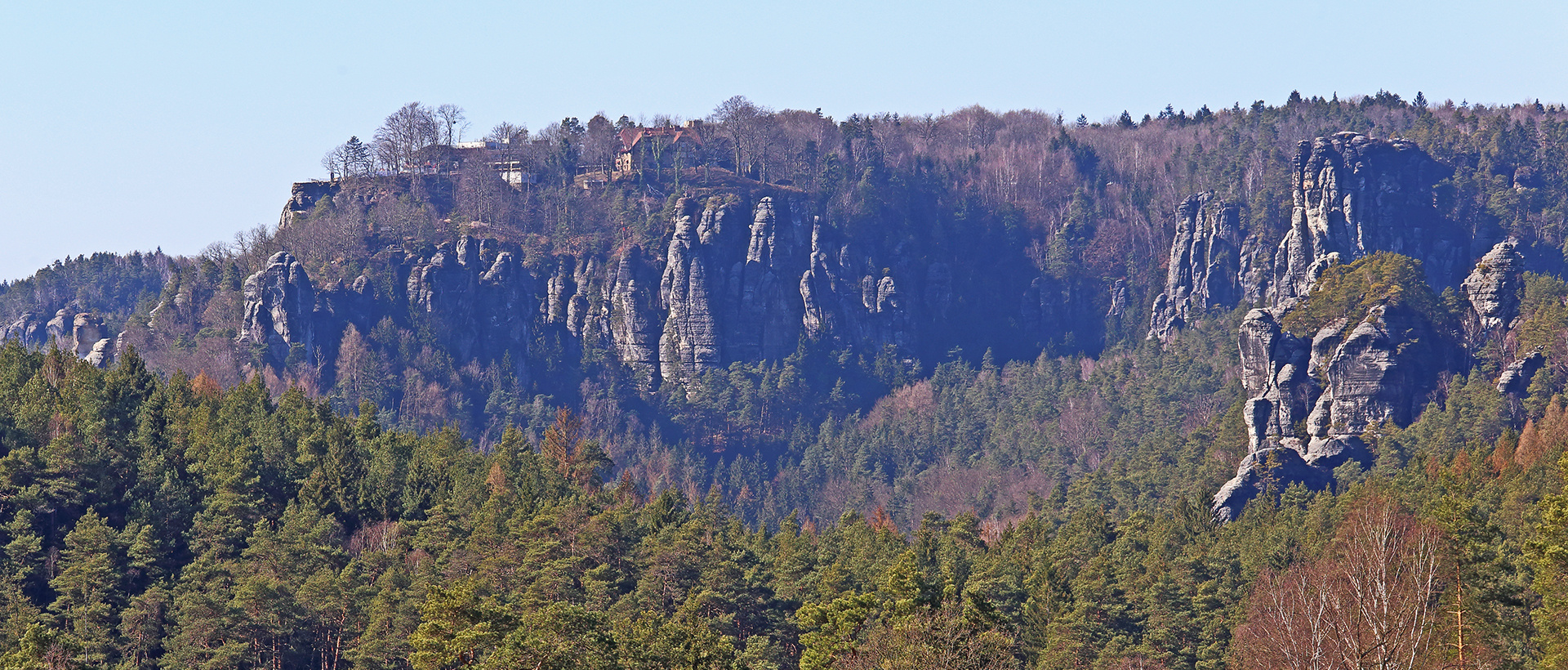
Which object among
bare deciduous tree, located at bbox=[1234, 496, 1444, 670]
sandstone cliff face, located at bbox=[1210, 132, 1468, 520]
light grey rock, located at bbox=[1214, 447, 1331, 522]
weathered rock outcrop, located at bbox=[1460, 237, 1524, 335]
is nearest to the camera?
bare deciduous tree, located at bbox=[1234, 496, 1444, 670]

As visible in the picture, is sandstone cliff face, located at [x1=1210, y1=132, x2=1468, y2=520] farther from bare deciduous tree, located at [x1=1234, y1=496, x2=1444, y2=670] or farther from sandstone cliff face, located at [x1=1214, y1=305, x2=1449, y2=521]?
bare deciduous tree, located at [x1=1234, y1=496, x2=1444, y2=670]

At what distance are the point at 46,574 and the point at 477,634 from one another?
36.3 meters

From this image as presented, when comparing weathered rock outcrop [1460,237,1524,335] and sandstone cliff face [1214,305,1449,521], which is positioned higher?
weathered rock outcrop [1460,237,1524,335]

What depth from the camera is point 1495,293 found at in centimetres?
14925

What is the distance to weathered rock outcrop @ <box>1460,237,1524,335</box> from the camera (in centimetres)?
14900

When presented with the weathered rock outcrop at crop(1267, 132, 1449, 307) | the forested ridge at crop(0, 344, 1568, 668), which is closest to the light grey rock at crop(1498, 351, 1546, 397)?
the forested ridge at crop(0, 344, 1568, 668)

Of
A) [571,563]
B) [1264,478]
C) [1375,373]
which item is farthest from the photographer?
[1375,373]

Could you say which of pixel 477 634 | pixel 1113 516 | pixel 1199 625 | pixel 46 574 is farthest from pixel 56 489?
pixel 1113 516

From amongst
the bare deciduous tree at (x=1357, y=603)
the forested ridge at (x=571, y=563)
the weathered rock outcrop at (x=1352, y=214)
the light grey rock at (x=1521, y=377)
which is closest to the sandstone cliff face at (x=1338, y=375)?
the light grey rock at (x=1521, y=377)

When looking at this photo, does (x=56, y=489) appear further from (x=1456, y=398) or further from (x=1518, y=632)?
(x=1456, y=398)

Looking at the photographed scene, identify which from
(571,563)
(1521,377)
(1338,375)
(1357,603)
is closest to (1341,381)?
(1338,375)

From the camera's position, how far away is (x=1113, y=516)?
462 feet

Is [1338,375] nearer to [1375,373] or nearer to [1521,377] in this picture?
[1375,373]

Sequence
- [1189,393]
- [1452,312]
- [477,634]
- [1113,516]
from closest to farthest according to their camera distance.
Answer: [477,634]
[1113,516]
[1452,312]
[1189,393]
